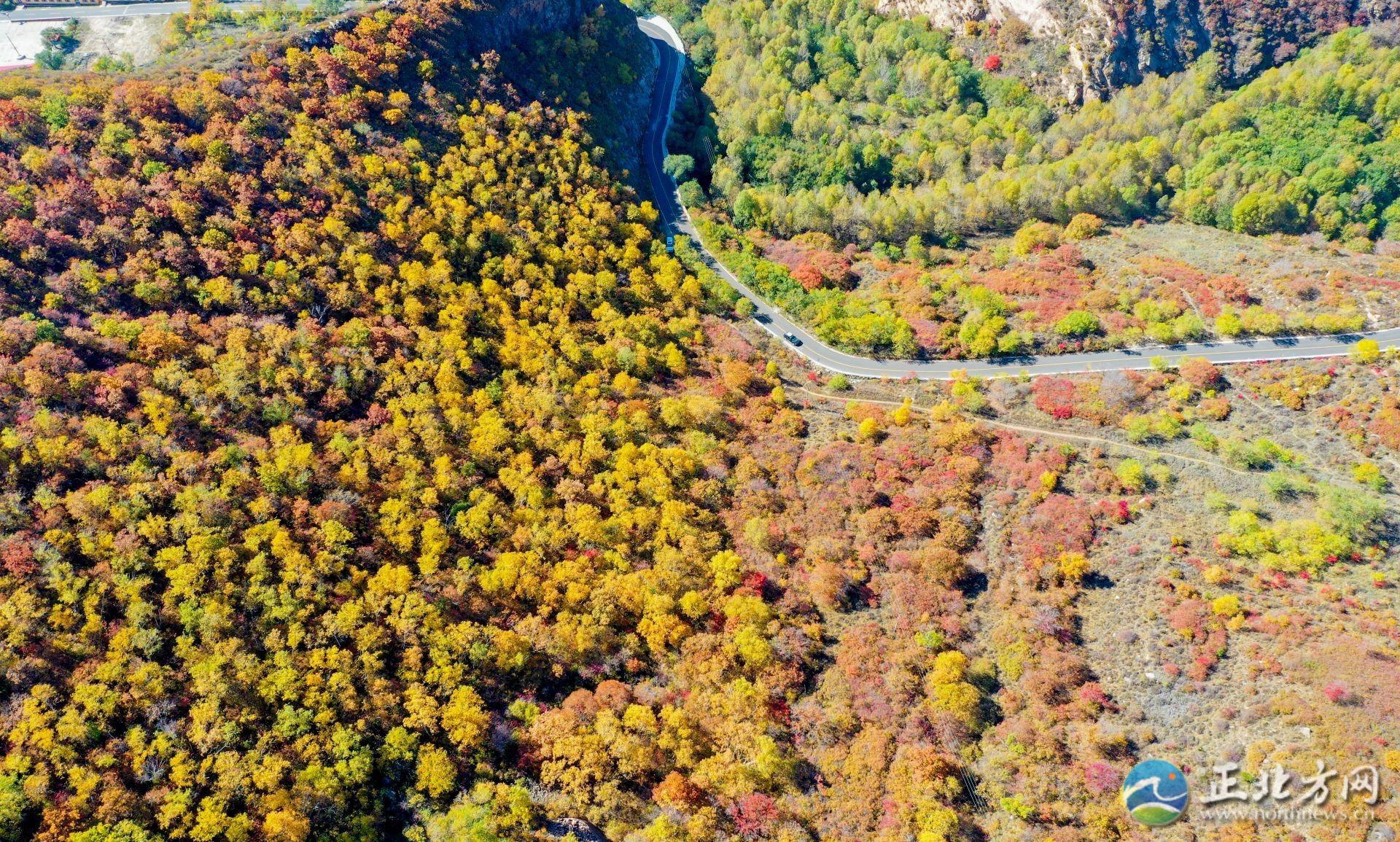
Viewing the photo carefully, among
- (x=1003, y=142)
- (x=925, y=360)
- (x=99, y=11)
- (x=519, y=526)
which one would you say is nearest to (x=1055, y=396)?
(x=925, y=360)

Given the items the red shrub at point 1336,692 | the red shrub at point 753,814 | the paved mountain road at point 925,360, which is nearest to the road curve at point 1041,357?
the paved mountain road at point 925,360

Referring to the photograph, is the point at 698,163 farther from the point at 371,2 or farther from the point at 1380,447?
the point at 1380,447

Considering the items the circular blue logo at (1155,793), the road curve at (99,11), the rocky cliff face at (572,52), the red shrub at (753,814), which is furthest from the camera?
the rocky cliff face at (572,52)

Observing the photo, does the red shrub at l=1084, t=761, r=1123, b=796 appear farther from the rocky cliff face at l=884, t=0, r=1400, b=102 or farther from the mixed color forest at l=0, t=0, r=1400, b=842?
the rocky cliff face at l=884, t=0, r=1400, b=102

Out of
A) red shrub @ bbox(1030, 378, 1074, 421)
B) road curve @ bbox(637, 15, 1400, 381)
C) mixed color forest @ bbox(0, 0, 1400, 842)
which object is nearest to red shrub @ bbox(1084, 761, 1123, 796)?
mixed color forest @ bbox(0, 0, 1400, 842)

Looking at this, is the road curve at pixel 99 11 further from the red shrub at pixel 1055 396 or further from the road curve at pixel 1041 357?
the red shrub at pixel 1055 396

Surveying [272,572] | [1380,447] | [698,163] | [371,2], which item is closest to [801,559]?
[272,572]

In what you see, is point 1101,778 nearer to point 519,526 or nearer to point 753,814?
point 753,814
